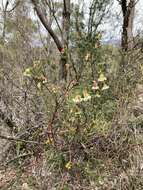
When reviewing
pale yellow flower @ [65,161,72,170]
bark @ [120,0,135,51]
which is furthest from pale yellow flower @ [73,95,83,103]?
bark @ [120,0,135,51]

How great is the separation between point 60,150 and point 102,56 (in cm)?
131

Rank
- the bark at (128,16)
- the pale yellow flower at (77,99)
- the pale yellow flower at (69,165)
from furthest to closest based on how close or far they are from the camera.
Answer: the bark at (128,16)
the pale yellow flower at (69,165)
the pale yellow flower at (77,99)

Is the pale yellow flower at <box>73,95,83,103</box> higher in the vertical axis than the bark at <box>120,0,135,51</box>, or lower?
lower

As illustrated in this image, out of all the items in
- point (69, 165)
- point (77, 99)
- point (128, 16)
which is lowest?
point (69, 165)

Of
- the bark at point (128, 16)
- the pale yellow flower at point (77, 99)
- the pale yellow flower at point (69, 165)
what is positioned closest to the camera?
the pale yellow flower at point (77, 99)

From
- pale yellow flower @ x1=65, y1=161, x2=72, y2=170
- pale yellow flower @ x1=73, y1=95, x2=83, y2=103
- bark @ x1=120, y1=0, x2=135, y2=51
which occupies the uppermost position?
bark @ x1=120, y1=0, x2=135, y2=51

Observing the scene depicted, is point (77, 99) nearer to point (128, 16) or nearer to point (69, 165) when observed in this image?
point (69, 165)

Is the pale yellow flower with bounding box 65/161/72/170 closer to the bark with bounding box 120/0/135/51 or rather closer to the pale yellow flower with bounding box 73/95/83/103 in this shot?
the pale yellow flower with bounding box 73/95/83/103

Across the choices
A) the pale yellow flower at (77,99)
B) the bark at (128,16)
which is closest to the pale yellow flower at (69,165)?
the pale yellow flower at (77,99)

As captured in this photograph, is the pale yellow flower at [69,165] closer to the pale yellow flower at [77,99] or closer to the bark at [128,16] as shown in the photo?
the pale yellow flower at [77,99]

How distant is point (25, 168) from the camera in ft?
15.0

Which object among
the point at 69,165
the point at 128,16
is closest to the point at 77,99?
the point at 69,165

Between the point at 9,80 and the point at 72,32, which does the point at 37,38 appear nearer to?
the point at 72,32

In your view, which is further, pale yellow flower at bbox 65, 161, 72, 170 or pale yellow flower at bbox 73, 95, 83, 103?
pale yellow flower at bbox 65, 161, 72, 170
